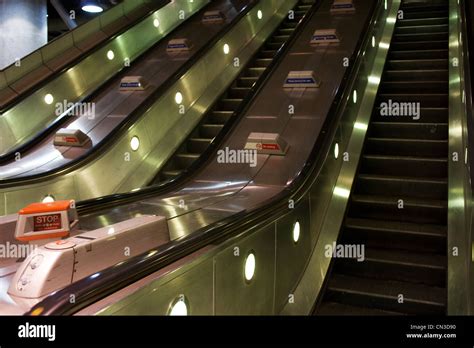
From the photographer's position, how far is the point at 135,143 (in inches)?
241

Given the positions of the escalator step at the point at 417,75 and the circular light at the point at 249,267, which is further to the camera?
the escalator step at the point at 417,75

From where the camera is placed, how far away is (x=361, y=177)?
5.32 meters

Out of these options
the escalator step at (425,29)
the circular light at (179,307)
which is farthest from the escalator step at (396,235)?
the escalator step at (425,29)

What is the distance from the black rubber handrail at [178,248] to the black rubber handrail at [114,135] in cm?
238

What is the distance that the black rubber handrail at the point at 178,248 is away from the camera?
5.79 feet

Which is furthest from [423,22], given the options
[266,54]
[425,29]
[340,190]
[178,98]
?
[340,190]

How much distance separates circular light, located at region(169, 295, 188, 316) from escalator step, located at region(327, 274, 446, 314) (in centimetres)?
207

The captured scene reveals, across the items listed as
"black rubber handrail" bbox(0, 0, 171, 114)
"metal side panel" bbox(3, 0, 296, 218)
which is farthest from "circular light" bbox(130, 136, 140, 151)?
"black rubber handrail" bbox(0, 0, 171, 114)

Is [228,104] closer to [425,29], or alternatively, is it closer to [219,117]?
[219,117]

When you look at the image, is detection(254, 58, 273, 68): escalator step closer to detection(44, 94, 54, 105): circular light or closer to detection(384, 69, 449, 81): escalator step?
detection(384, 69, 449, 81): escalator step

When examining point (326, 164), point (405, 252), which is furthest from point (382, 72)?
point (405, 252)

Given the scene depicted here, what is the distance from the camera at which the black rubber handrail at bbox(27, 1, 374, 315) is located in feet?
5.79

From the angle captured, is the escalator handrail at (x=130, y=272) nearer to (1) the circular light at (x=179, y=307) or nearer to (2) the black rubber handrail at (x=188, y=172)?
(1) the circular light at (x=179, y=307)

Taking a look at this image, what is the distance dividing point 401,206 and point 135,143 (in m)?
3.39
